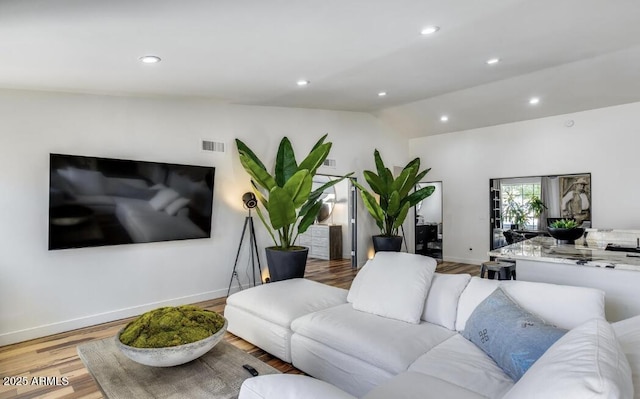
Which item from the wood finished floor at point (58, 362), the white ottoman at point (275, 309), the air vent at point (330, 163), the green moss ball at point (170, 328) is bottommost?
the wood finished floor at point (58, 362)

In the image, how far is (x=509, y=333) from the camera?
1826 mm

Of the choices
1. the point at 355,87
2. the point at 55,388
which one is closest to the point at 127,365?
the point at 55,388

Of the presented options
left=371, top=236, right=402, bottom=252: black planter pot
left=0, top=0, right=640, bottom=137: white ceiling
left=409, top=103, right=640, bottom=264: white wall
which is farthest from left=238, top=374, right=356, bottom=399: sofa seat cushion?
left=409, top=103, right=640, bottom=264: white wall

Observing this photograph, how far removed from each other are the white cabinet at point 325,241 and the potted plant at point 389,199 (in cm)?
145

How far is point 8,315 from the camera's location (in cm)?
345

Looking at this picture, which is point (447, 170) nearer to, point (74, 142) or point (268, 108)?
point (268, 108)

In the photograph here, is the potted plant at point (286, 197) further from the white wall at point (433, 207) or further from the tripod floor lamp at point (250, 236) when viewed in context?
the white wall at point (433, 207)

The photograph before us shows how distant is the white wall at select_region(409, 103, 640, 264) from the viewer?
568 centimetres

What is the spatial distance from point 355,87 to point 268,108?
60.7 inches

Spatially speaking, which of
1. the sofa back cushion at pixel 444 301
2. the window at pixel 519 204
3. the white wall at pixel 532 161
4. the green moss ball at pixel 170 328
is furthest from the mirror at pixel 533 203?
the green moss ball at pixel 170 328

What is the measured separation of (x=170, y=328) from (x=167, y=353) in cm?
16

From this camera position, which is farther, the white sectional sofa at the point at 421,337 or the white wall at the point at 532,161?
the white wall at the point at 532,161

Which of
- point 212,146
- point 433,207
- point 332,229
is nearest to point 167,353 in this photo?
point 212,146

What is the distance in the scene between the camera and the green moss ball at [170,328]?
174 cm
